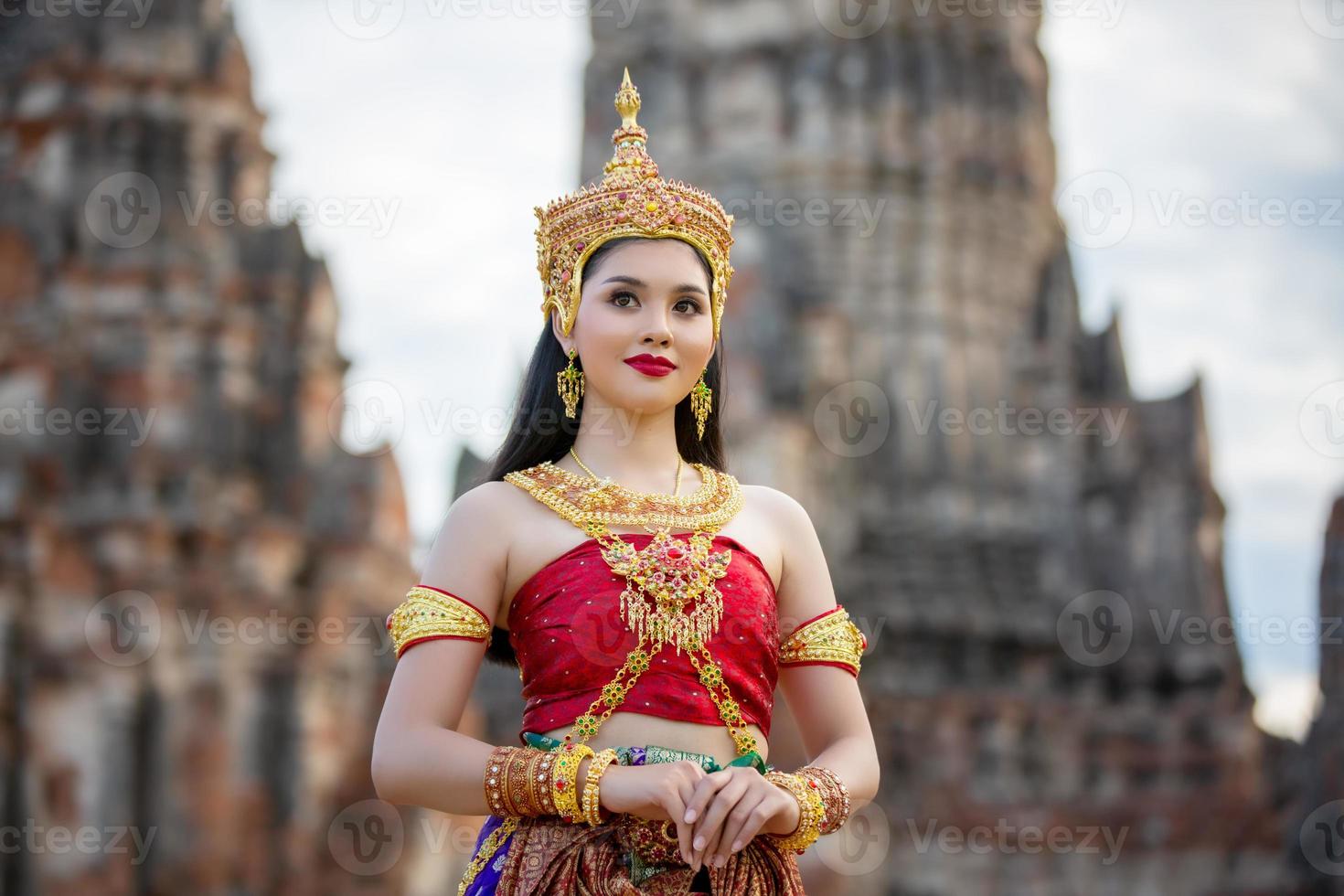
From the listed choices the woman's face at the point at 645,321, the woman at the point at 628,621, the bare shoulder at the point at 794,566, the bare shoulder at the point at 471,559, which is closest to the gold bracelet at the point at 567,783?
the woman at the point at 628,621

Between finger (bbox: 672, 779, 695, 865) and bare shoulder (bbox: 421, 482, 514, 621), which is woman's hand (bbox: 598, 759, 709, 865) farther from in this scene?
bare shoulder (bbox: 421, 482, 514, 621)

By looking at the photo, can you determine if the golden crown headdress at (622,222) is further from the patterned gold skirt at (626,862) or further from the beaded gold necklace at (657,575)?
the patterned gold skirt at (626,862)

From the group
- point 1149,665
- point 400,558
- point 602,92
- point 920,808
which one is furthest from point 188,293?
point 1149,665

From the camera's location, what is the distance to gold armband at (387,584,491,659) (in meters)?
4.15

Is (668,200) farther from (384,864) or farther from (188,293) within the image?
(188,293)

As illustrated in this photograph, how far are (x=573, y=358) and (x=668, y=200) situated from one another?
48 centimetres

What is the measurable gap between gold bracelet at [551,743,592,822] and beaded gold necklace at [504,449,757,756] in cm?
10

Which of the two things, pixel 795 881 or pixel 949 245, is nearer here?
pixel 795 881

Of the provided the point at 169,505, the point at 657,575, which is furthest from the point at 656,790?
the point at 169,505

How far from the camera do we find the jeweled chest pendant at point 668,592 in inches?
162

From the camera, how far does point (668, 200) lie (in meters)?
4.41

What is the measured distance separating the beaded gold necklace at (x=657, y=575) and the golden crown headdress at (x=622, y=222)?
1.55ft

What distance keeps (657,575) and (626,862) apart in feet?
2.14

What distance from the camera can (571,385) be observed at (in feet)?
15.0
